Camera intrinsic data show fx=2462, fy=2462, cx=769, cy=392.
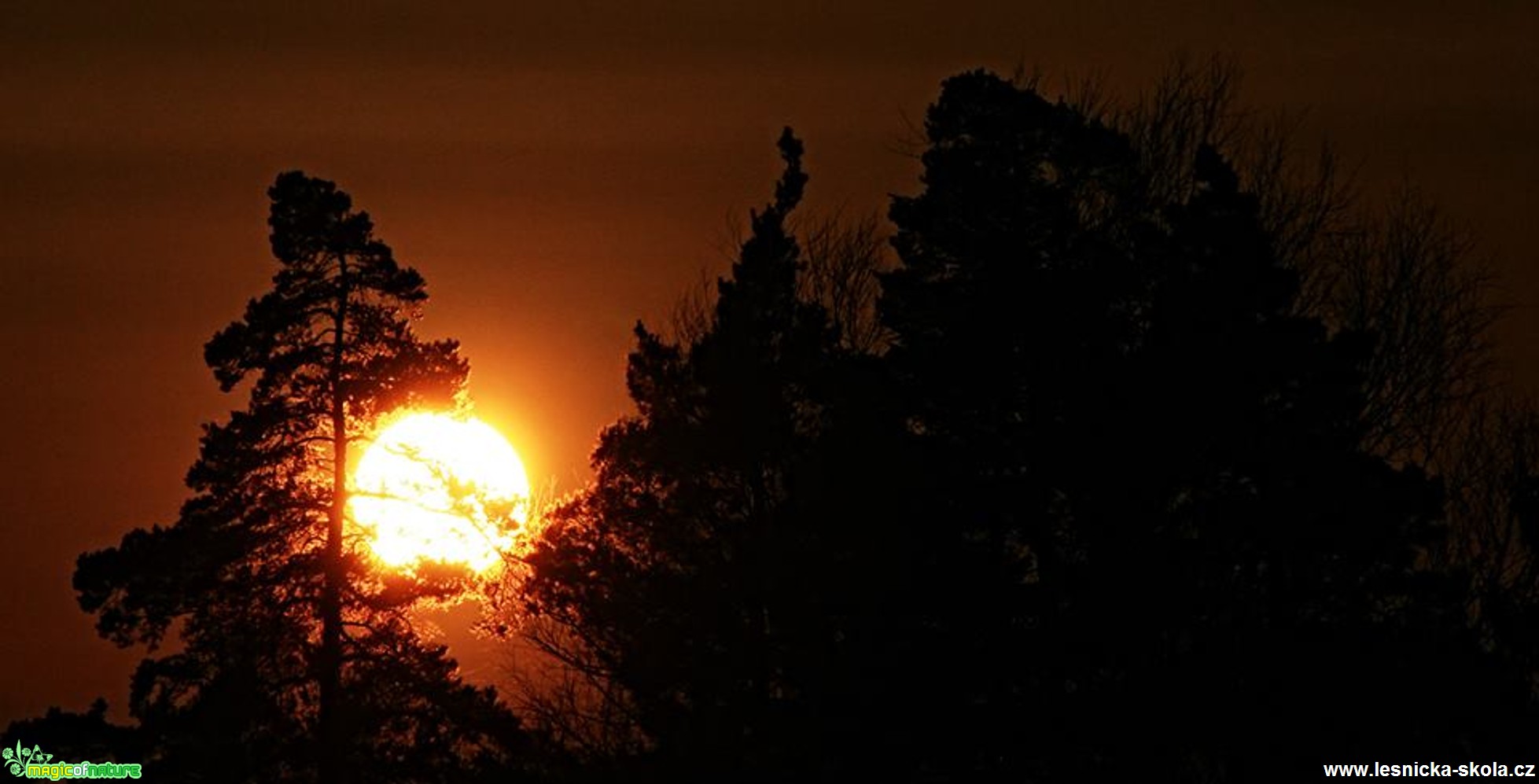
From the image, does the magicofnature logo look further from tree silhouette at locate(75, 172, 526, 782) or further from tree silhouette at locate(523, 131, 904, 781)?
tree silhouette at locate(523, 131, 904, 781)

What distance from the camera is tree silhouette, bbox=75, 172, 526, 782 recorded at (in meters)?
40.7

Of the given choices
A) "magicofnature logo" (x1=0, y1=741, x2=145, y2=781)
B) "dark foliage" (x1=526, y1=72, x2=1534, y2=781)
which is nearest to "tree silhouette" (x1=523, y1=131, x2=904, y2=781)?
"dark foliage" (x1=526, y1=72, x2=1534, y2=781)

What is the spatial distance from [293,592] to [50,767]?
537 centimetres

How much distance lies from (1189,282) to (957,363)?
3.31 metres

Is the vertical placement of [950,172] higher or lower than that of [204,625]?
higher

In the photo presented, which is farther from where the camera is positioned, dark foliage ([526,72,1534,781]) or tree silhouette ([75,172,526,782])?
tree silhouette ([75,172,526,782])

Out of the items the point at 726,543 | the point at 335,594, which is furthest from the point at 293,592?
the point at 726,543

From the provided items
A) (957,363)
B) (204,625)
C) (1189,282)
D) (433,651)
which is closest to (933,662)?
(957,363)

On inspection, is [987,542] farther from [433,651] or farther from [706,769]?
[433,651]

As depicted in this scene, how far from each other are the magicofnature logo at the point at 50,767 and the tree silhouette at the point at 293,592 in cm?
68

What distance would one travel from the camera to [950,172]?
34.2 m

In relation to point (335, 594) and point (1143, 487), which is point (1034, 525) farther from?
point (335, 594)

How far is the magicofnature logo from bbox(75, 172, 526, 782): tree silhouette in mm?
678

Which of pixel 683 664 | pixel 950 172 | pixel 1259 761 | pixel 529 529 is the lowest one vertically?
pixel 1259 761
